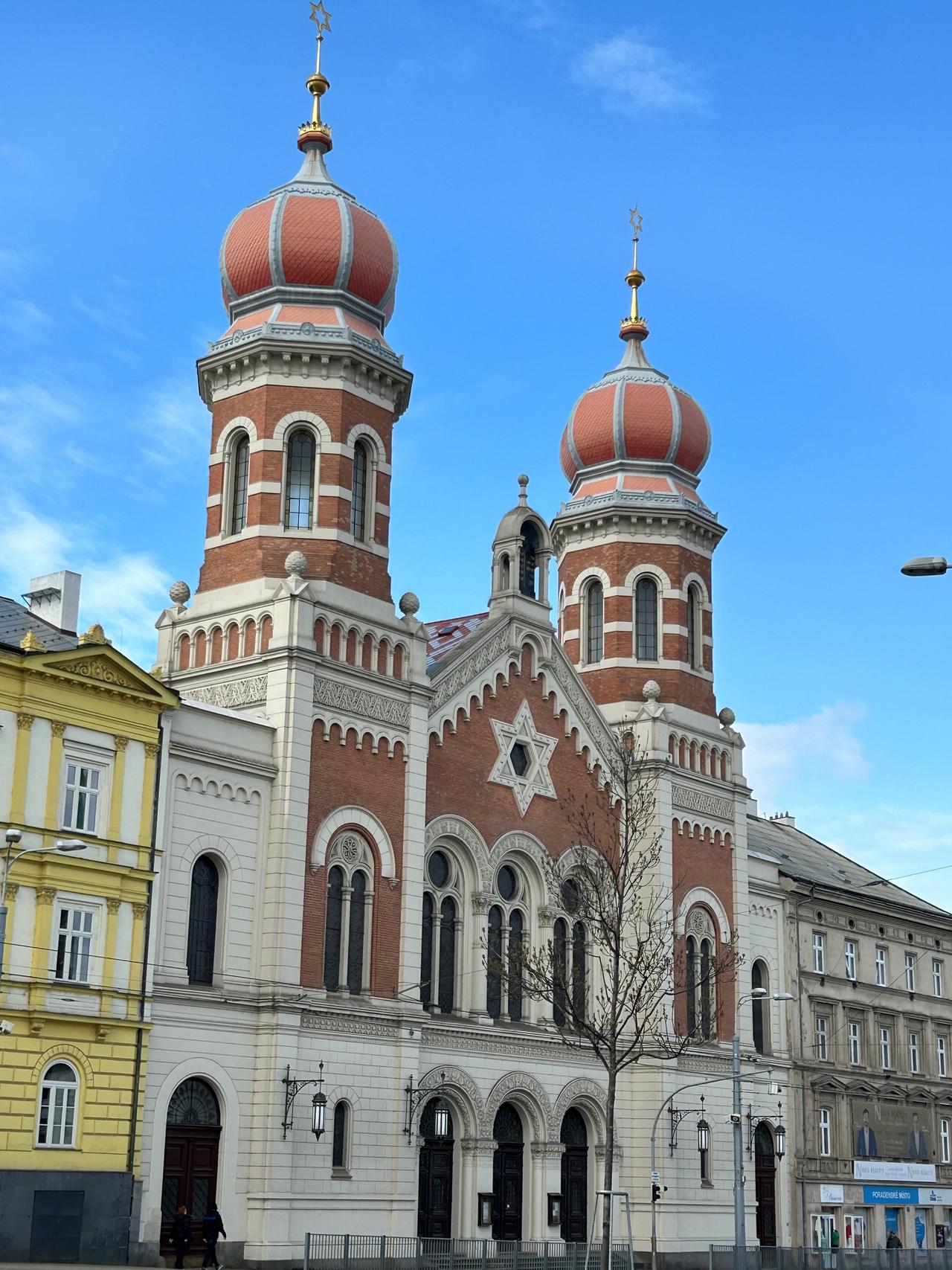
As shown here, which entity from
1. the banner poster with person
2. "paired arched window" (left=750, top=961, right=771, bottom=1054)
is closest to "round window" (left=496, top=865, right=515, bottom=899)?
"paired arched window" (left=750, top=961, right=771, bottom=1054)

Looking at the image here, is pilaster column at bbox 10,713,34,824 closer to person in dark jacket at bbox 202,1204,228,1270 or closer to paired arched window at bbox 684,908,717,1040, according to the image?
person in dark jacket at bbox 202,1204,228,1270

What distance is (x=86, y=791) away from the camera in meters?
36.8

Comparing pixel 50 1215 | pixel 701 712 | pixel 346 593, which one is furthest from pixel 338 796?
pixel 701 712

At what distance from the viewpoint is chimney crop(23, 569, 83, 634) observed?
44812mm

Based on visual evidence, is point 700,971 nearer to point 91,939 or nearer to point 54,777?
point 91,939

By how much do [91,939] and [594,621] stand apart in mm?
25826

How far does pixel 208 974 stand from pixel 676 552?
78.4ft

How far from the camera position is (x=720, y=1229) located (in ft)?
173

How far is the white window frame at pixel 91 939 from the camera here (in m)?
35.3

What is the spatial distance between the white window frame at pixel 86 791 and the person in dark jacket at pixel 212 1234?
26.8 ft

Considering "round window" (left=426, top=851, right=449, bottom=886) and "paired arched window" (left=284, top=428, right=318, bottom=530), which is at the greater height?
"paired arched window" (left=284, top=428, right=318, bottom=530)

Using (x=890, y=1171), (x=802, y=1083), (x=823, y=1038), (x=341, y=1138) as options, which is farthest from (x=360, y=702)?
(x=890, y=1171)

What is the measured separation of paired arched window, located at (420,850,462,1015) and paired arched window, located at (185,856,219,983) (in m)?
6.80

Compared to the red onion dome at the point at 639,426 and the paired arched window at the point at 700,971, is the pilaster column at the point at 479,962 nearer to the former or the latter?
the paired arched window at the point at 700,971
